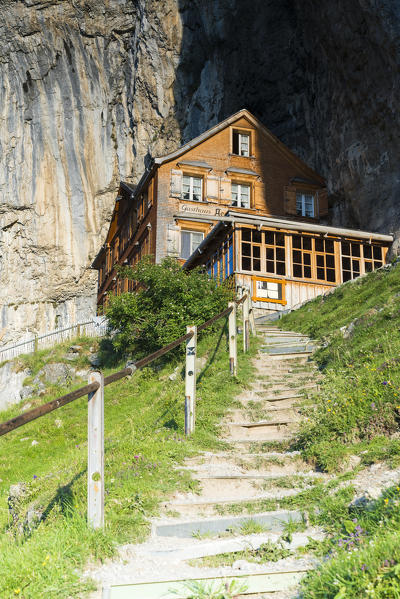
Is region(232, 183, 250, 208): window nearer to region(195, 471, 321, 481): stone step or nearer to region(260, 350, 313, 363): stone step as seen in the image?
region(260, 350, 313, 363): stone step

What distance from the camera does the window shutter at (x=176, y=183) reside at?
2945cm

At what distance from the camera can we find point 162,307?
17.5 meters

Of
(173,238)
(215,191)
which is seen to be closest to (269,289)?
(173,238)

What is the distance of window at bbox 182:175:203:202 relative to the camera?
2994cm

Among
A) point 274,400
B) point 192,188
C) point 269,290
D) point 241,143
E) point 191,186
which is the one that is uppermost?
point 241,143

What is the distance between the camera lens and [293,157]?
31859 mm

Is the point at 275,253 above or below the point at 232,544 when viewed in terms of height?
above

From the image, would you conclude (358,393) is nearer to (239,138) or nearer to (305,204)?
(305,204)

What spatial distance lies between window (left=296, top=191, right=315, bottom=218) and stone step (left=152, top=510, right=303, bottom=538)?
26980mm

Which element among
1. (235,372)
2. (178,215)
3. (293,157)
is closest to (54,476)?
(235,372)

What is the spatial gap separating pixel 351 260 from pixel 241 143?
11.1 meters

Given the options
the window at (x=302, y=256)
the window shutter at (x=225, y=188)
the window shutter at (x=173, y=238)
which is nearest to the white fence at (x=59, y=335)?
the window shutter at (x=173, y=238)

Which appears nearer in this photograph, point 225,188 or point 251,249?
point 251,249

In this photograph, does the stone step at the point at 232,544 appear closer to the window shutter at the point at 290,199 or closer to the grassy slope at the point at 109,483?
the grassy slope at the point at 109,483
